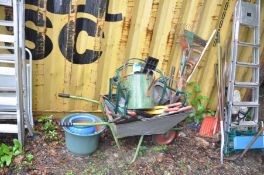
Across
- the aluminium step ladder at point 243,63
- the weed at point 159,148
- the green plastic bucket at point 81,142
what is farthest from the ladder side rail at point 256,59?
the green plastic bucket at point 81,142

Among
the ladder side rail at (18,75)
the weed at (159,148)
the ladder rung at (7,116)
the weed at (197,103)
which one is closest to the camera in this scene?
the ladder side rail at (18,75)

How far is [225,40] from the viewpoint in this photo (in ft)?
16.1

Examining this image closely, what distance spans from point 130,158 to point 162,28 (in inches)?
78.7

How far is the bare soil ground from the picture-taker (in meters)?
3.76

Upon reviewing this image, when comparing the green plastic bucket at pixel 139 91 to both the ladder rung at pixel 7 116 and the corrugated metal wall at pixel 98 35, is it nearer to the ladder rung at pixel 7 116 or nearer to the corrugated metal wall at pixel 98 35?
the corrugated metal wall at pixel 98 35

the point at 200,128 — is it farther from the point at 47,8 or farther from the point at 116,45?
the point at 47,8

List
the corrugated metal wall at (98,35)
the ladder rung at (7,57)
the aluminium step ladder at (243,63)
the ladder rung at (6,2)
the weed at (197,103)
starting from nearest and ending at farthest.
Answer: the ladder rung at (6,2) < the ladder rung at (7,57) < the corrugated metal wall at (98,35) < the aluminium step ladder at (243,63) < the weed at (197,103)

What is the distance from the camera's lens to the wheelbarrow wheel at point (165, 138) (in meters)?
4.36

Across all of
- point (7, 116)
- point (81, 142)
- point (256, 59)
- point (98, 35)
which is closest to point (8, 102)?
point (7, 116)

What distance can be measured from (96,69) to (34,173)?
170cm

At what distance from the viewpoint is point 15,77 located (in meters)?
3.55

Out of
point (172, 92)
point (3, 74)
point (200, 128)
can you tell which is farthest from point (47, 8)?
point (200, 128)

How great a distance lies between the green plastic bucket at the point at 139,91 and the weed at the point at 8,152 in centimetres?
152

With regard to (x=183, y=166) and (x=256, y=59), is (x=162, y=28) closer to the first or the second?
(x=256, y=59)
